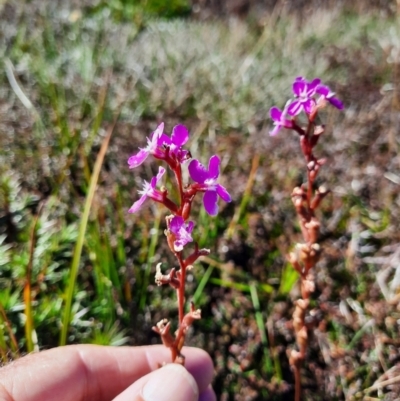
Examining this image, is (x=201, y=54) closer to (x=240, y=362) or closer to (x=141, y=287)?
(x=141, y=287)

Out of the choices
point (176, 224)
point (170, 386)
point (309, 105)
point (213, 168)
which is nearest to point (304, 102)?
point (309, 105)

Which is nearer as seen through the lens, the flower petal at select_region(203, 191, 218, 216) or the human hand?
the flower petal at select_region(203, 191, 218, 216)

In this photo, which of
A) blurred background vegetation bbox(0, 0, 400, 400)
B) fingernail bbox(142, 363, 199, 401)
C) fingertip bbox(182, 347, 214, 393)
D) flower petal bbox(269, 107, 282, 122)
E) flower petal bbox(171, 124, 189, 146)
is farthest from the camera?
blurred background vegetation bbox(0, 0, 400, 400)

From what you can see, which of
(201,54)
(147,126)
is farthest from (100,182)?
(201,54)

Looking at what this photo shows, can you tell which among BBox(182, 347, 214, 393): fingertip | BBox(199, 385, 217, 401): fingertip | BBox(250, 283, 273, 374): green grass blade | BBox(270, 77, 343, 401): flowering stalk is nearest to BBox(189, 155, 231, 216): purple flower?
BBox(270, 77, 343, 401): flowering stalk

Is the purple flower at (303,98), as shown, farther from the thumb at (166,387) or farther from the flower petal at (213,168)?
the thumb at (166,387)

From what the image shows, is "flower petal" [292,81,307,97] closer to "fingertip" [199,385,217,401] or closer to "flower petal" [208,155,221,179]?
"flower petal" [208,155,221,179]

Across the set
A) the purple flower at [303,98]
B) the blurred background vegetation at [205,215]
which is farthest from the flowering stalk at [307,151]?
the blurred background vegetation at [205,215]
